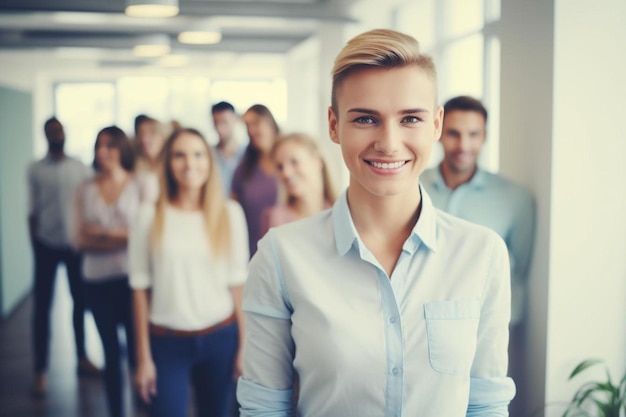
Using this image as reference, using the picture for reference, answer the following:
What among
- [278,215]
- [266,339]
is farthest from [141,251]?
[266,339]

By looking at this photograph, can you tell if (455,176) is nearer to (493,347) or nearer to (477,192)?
(477,192)

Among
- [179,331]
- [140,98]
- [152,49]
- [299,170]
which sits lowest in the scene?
[179,331]

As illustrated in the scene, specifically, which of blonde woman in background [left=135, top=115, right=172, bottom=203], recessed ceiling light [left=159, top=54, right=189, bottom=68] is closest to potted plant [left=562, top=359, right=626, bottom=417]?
blonde woman in background [left=135, top=115, right=172, bottom=203]

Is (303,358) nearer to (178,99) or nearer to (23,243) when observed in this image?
(23,243)

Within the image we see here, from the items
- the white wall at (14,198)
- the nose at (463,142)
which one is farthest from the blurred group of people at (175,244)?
the white wall at (14,198)

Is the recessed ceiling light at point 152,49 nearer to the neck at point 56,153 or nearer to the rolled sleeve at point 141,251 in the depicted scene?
the neck at point 56,153

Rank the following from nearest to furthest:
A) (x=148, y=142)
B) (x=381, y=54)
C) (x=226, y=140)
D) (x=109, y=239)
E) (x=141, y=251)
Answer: (x=381, y=54) → (x=141, y=251) → (x=109, y=239) → (x=226, y=140) → (x=148, y=142)

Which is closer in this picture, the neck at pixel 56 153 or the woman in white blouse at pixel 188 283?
the woman in white blouse at pixel 188 283

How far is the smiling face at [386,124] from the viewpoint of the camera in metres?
1.10

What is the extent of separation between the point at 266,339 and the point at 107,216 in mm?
2738

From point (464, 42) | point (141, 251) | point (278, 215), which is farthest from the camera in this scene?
point (464, 42)

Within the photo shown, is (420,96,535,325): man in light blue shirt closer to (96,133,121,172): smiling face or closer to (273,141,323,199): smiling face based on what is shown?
(273,141,323,199): smiling face

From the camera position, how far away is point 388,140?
43.2 inches

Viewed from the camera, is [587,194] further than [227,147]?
No
